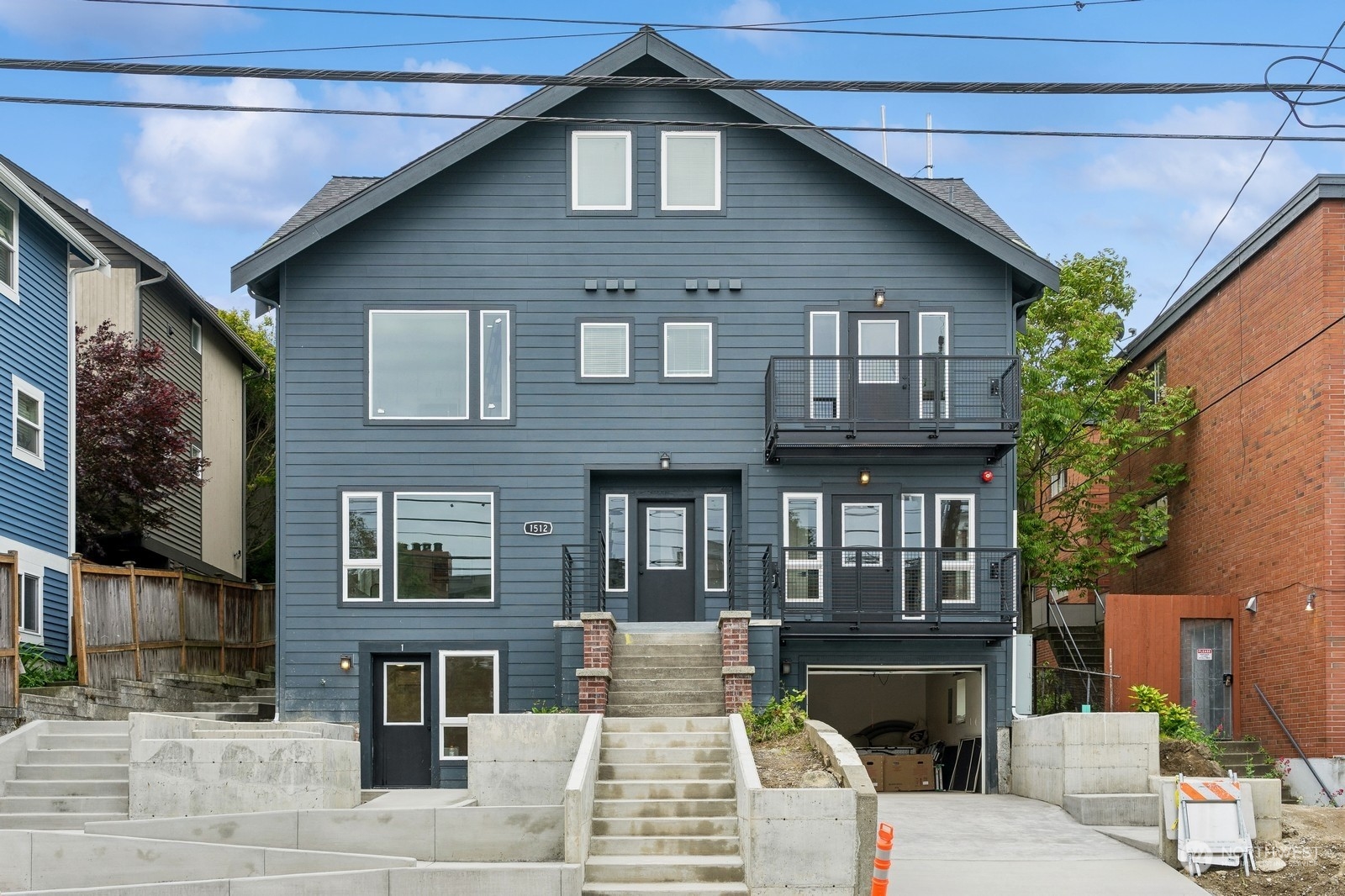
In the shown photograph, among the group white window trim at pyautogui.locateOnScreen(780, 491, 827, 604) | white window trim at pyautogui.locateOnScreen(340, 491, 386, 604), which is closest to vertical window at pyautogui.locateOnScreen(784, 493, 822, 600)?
white window trim at pyautogui.locateOnScreen(780, 491, 827, 604)

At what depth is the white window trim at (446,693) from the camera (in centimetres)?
2147

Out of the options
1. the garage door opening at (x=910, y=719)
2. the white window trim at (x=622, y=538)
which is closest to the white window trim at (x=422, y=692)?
the white window trim at (x=622, y=538)

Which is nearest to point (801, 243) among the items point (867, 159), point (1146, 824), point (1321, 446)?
point (867, 159)

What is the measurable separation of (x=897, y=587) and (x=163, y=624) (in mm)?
10778

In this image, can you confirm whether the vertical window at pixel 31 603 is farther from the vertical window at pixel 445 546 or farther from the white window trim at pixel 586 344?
the white window trim at pixel 586 344

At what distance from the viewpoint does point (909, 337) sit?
2230cm

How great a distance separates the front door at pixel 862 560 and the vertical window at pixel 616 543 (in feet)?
9.67

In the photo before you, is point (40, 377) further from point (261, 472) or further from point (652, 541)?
point (261, 472)

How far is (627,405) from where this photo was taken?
22.2 m

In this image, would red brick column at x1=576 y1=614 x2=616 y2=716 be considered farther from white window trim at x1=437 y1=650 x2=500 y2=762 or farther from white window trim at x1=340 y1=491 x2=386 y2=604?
white window trim at x1=340 y1=491 x2=386 y2=604

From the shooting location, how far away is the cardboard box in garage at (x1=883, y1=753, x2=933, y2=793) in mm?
22219

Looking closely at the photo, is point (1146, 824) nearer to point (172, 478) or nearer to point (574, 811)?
point (574, 811)

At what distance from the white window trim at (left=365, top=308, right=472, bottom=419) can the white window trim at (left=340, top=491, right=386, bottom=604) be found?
1.16 m

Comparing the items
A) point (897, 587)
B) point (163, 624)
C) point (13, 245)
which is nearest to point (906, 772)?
point (897, 587)
